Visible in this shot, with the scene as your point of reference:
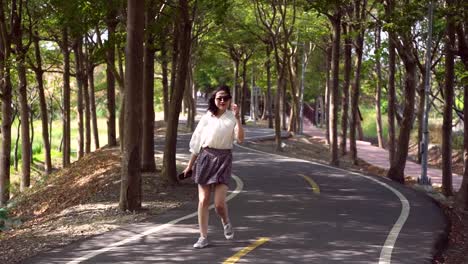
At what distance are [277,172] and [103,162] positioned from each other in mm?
6078

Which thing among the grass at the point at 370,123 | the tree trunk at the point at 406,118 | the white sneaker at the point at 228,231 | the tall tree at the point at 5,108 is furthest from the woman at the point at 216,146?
the grass at the point at 370,123

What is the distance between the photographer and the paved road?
7.33 meters

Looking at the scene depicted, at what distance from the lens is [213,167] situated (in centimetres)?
728

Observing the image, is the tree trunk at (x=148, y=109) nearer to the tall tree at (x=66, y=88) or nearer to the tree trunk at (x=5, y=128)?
the tree trunk at (x=5, y=128)

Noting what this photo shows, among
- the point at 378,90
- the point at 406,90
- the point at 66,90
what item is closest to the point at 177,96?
the point at 406,90

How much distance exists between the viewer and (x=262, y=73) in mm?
50844

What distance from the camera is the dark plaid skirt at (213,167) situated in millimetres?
7270

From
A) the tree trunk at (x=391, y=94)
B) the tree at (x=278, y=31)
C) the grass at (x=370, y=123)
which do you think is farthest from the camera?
the grass at (x=370, y=123)

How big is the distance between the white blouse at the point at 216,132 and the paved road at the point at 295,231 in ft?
4.46

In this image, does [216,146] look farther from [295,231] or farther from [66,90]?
[66,90]

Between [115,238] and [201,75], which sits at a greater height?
[201,75]

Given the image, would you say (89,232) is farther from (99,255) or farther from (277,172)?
(277,172)

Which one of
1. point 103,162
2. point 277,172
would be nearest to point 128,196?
point 277,172

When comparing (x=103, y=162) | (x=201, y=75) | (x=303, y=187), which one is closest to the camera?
(x=303, y=187)
